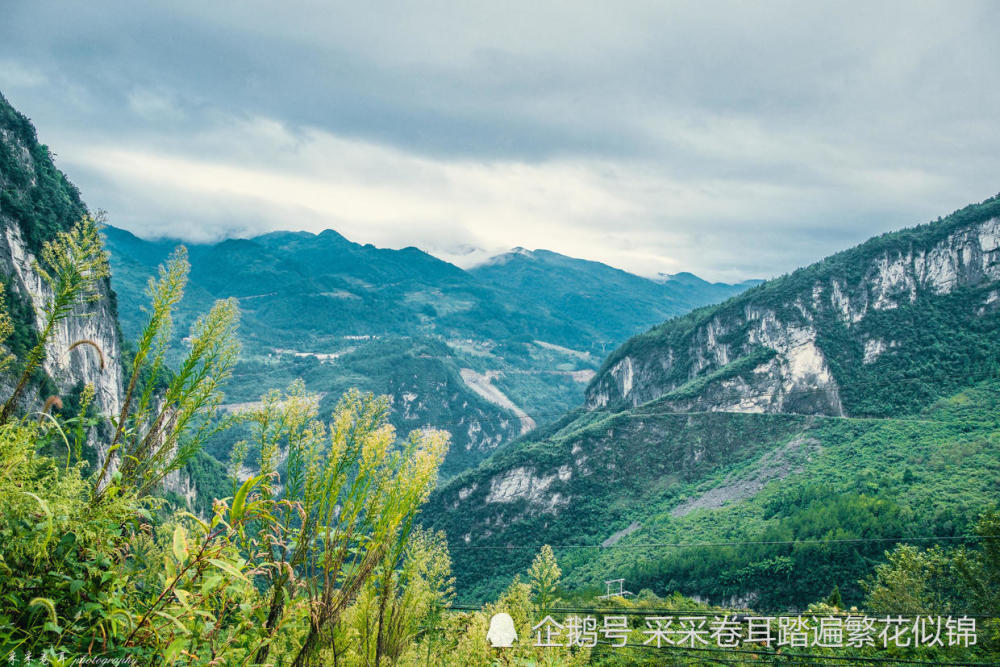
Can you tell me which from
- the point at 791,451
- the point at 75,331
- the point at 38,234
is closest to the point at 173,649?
the point at 75,331

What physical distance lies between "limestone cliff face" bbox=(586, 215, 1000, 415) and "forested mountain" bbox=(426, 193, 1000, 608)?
0.93 ft

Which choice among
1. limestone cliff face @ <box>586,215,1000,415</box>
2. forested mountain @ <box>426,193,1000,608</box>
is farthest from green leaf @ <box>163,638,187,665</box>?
limestone cliff face @ <box>586,215,1000,415</box>

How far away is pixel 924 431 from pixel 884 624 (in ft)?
187

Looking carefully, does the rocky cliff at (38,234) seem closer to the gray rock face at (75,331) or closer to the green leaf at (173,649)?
the gray rock face at (75,331)

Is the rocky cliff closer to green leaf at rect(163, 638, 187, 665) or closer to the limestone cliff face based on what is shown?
green leaf at rect(163, 638, 187, 665)

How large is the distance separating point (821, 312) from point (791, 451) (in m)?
38.4

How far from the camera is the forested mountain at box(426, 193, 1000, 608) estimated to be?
4831 centimetres

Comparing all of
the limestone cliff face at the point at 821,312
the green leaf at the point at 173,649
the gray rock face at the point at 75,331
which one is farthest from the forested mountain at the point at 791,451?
the green leaf at the point at 173,649

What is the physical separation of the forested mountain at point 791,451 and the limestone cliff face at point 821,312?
28 centimetres

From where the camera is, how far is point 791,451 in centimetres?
7275

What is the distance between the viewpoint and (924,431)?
63062 millimetres

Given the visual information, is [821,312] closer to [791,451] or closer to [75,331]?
[791,451]

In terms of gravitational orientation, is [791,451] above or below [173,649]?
above

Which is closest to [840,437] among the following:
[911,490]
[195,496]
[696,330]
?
[911,490]
